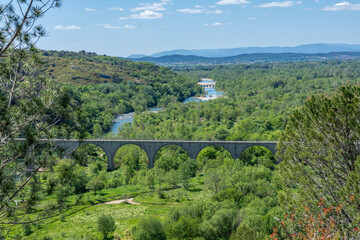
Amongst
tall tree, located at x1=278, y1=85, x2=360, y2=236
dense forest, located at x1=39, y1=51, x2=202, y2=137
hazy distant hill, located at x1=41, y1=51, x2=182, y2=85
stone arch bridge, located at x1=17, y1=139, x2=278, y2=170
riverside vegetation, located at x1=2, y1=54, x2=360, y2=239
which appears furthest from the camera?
hazy distant hill, located at x1=41, y1=51, x2=182, y2=85

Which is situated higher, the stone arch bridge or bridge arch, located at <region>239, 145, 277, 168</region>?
the stone arch bridge

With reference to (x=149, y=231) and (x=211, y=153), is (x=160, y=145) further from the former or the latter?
(x=149, y=231)

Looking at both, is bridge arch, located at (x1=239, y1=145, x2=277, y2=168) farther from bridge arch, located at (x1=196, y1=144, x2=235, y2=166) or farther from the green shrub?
the green shrub

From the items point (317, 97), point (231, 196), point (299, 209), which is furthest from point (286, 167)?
point (231, 196)

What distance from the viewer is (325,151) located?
13.6m

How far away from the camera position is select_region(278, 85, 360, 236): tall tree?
482 inches

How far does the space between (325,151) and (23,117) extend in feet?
37.9

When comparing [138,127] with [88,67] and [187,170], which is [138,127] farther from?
[88,67]

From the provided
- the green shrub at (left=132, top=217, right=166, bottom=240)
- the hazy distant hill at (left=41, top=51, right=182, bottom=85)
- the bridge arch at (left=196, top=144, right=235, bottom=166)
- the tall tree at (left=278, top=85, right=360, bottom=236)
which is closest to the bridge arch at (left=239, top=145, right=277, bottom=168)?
the bridge arch at (left=196, top=144, right=235, bottom=166)

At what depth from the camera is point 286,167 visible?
591 inches

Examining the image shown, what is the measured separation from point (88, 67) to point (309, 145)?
123552mm

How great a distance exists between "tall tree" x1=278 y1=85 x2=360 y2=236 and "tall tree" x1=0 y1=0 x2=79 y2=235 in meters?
9.49

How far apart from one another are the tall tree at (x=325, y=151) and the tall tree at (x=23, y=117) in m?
9.49

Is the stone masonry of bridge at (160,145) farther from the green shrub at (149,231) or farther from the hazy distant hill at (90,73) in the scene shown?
the hazy distant hill at (90,73)
